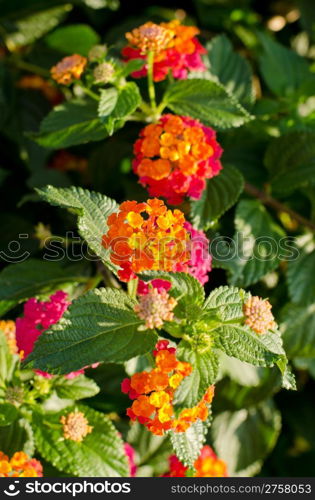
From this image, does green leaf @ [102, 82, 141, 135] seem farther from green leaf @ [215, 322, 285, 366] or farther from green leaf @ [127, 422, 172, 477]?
green leaf @ [127, 422, 172, 477]

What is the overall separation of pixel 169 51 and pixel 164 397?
0.79 meters

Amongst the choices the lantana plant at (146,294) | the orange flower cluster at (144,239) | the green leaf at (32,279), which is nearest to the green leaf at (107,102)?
the lantana plant at (146,294)

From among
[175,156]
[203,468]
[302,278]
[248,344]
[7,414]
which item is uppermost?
[175,156]

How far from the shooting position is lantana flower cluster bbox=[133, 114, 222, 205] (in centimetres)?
131

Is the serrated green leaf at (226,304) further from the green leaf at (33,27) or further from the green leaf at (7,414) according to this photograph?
the green leaf at (33,27)

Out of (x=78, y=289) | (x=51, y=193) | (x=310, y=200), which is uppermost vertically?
(x=51, y=193)

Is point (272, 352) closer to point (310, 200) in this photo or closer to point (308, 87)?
point (310, 200)

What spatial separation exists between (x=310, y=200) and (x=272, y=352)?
2.72 feet

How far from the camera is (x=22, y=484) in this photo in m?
1.22

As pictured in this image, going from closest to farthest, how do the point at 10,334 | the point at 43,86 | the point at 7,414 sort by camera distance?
the point at 7,414
the point at 10,334
the point at 43,86

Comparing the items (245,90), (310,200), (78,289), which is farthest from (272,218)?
(78,289)

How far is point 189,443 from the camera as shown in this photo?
1.11 m

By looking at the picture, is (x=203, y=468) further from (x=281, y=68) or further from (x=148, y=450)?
(x=281, y=68)

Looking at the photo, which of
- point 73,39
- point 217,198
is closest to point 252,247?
point 217,198
